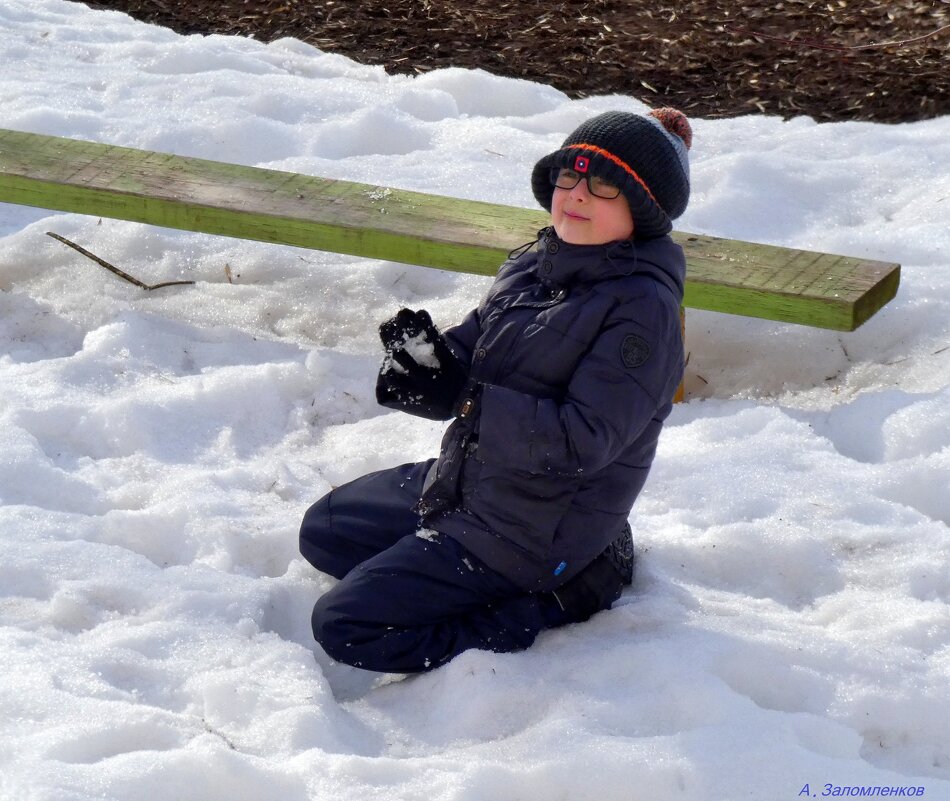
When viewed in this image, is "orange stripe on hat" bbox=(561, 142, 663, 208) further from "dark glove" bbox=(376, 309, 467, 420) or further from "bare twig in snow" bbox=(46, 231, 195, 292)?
"bare twig in snow" bbox=(46, 231, 195, 292)

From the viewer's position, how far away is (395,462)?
12.2ft

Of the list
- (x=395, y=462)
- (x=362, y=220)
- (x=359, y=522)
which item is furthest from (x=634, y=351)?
(x=362, y=220)

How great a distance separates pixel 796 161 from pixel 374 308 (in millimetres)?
1983

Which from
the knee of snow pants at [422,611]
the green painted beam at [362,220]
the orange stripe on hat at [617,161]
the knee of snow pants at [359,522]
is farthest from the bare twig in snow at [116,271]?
the orange stripe on hat at [617,161]

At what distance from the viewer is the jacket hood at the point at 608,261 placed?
9.23 feet

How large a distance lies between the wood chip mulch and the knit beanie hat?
11.3ft

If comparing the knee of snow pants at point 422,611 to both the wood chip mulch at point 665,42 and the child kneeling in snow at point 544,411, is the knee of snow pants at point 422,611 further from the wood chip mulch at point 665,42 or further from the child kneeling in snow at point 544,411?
the wood chip mulch at point 665,42

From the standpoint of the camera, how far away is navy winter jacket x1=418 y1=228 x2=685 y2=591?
2.72m

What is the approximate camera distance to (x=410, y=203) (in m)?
4.39

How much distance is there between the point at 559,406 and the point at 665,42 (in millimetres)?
4609

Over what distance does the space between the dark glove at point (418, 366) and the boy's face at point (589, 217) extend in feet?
1.22

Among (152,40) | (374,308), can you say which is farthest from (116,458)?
(152,40)

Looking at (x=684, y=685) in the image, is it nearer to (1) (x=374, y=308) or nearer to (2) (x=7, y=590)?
(2) (x=7, y=590)

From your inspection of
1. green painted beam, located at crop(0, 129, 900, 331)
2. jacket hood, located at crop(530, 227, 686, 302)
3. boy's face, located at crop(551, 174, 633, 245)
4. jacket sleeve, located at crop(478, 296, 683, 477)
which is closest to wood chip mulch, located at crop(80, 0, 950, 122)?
green painted beam, located at crop(0, 129, 900, 331)
